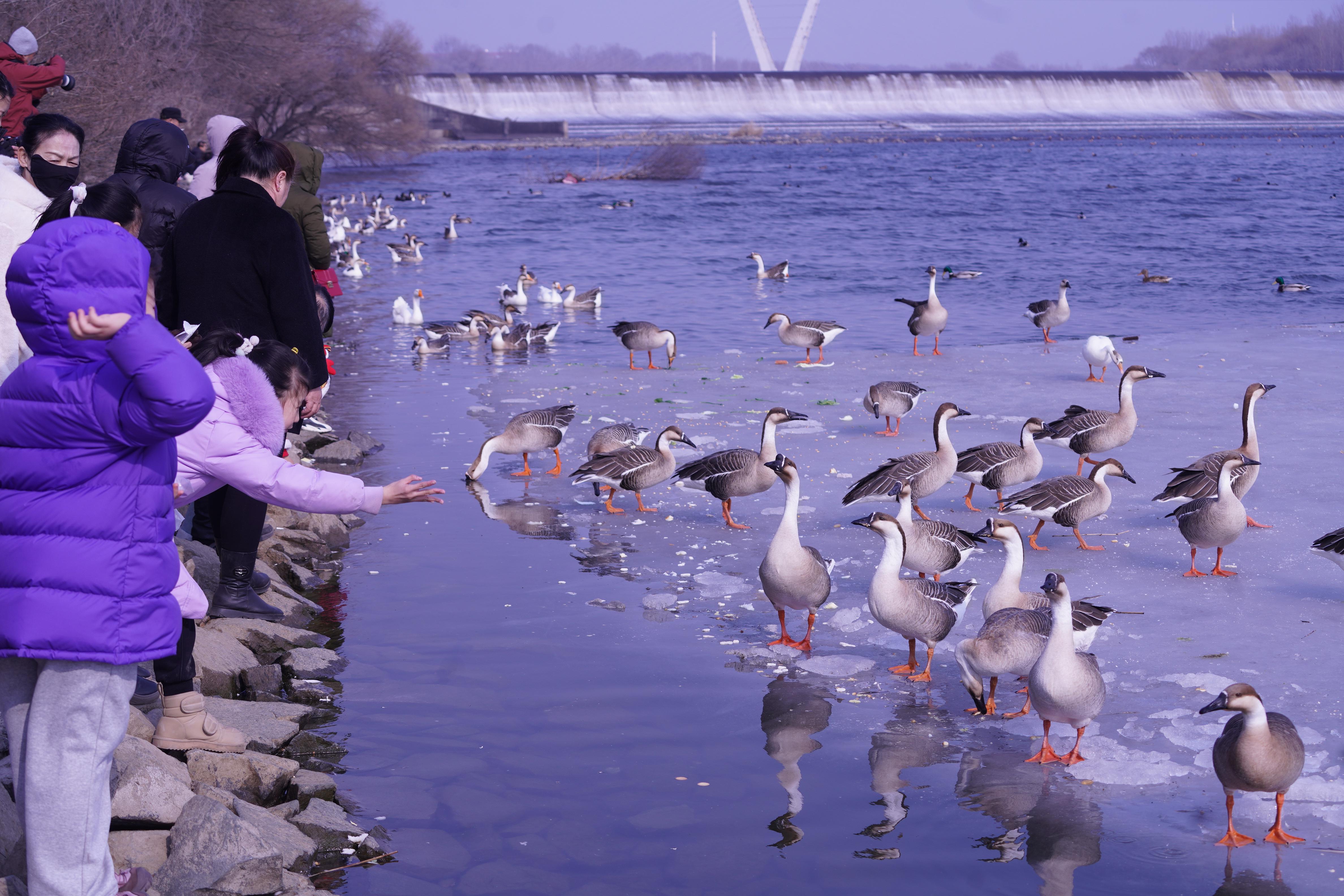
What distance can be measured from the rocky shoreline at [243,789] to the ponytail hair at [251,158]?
2083mm

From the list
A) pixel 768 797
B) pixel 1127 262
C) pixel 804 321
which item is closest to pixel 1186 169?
pixel 1127 262

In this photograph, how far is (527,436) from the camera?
407 inches

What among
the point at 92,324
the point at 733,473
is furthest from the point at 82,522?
the point at 733,473

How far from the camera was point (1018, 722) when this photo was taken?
232 inches

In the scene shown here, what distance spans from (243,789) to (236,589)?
1.65 metres

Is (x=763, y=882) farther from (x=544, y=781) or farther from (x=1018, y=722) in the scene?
(x=1018, y=722)

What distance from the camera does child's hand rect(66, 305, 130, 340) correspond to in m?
3.16

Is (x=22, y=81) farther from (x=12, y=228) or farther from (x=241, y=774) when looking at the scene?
(x=241, y=774)

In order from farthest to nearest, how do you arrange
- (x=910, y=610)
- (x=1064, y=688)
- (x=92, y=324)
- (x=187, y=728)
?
(x=910, y=610)
(x=1064, y=688)
(x=187, y=728)
(x=92, y=324)

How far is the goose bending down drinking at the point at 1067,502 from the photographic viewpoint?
27.4 ft

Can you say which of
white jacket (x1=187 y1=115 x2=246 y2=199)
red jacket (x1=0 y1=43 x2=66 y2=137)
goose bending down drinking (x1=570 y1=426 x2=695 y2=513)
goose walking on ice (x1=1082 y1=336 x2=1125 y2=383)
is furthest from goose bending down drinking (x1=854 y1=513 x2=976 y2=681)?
goose walking on ice (x1=1082 y1=336 x2=1125 y2=383)

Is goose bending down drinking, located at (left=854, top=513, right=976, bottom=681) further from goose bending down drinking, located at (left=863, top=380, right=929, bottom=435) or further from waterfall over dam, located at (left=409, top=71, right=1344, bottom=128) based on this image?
waterfall over dam, located at (left=409, top=71, right=1344, bottom=128)

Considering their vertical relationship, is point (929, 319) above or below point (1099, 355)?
above

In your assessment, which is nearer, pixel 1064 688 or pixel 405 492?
pixel 405 492
